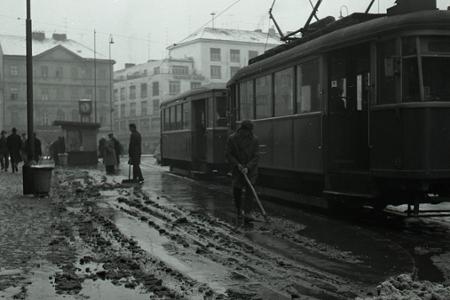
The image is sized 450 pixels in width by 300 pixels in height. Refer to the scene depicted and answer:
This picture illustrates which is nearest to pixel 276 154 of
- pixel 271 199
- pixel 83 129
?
pixel 271 199

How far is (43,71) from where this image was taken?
297 feet

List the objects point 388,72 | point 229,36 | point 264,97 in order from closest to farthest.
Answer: point 388,72
point 264,97
point 229,36

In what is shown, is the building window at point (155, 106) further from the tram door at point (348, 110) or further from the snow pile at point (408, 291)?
the snow pile at point (408, 291)

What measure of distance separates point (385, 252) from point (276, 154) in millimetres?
5509

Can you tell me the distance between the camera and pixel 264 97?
14.5 m

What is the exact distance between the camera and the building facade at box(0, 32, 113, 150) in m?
87.9

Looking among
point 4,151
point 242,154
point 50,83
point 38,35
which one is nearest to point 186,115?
point 4,151

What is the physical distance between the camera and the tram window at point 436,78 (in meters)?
9.56

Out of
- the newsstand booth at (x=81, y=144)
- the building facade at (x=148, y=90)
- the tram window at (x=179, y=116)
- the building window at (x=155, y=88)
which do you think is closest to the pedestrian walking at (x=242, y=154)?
the tram window at (x=179, y=116)

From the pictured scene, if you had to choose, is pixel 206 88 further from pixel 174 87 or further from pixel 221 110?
pixel 174 87

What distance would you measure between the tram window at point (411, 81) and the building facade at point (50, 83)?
259 ft

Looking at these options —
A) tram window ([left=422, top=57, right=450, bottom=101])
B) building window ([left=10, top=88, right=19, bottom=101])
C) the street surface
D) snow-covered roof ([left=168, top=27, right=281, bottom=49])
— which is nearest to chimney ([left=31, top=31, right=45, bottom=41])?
building window ([left=10, top=88, right=19, bottom=101])

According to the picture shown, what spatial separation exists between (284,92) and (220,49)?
8106 centimetres

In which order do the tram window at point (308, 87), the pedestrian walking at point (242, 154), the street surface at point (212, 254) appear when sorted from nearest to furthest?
1. the street surface at point (212, 254)
2. the pedestrian walking at point (242, 154)
3. the tram window at point (308, 87)
